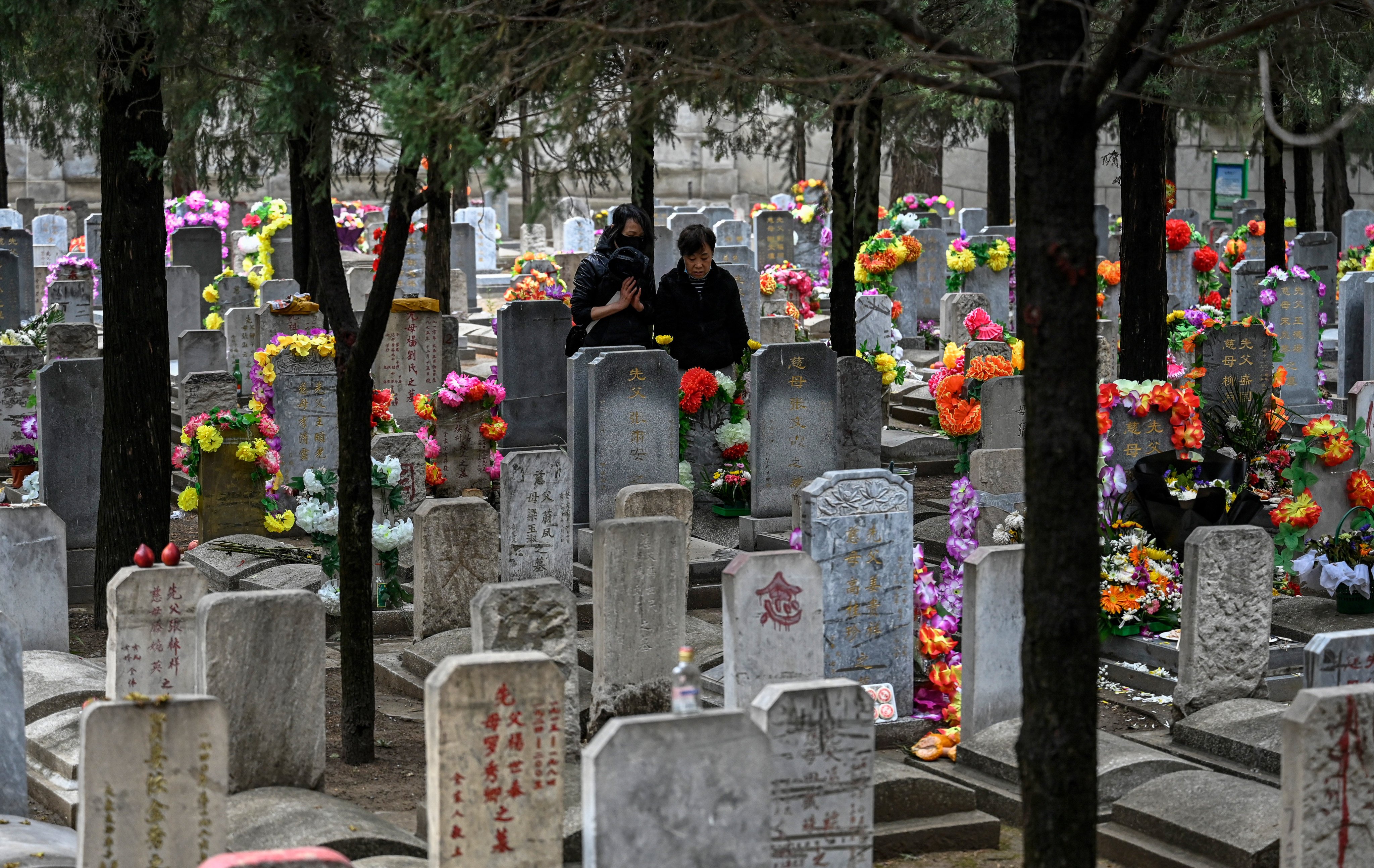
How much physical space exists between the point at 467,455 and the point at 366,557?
17.3 ft

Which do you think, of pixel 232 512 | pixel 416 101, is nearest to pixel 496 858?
pixel 416 101

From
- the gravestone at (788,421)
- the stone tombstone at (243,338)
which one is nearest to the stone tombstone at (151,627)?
the gravestone at (788,421)

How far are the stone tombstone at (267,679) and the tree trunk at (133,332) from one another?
3239mm

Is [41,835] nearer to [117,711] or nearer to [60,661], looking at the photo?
[117,711]

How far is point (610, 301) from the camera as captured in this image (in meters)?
11.7

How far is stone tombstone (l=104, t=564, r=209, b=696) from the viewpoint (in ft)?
21.8

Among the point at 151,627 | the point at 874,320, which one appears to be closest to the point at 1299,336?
the point at 874,320

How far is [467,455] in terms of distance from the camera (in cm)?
1243

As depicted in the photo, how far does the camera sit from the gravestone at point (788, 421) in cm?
1101

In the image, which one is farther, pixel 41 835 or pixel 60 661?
pixel 60 661

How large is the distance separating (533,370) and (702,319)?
231 cm

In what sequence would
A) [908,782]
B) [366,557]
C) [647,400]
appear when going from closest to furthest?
[908,782] < [366,557] < [647,400]

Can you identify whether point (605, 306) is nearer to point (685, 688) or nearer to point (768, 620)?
point (768, 620)

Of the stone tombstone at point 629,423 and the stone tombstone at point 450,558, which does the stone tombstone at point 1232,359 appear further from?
the stone tombstone at point 450,558
